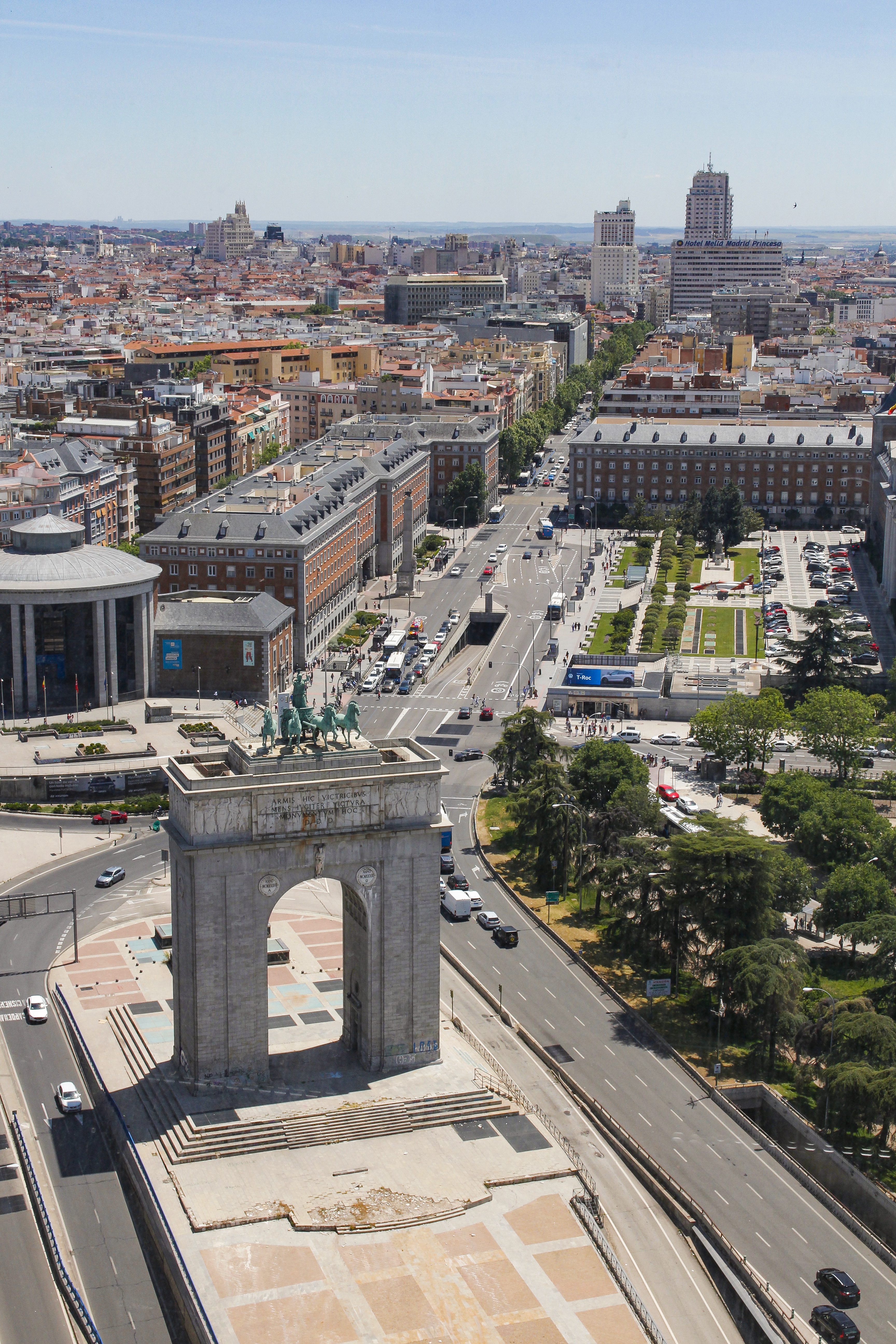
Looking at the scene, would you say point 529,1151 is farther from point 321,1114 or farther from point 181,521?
point 181,521

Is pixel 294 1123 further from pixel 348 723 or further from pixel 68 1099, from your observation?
pixel 348 723

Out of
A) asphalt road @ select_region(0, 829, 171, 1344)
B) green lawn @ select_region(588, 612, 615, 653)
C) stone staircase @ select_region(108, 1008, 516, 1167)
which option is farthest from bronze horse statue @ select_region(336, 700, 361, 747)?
green lawn @ select_region(588, 612, 615, 653)

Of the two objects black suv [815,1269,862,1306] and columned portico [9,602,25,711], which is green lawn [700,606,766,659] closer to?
columned portico [9,602,25,711]

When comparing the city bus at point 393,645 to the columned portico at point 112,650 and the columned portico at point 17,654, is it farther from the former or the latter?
the columned portico at point 17,654

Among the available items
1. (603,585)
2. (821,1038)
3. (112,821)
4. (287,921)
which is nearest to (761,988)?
(821,1038)

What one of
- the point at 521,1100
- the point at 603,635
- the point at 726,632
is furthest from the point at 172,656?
the point at 521,1100

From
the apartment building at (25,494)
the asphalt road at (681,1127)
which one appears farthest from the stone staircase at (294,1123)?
the apartment building at (25,494)
